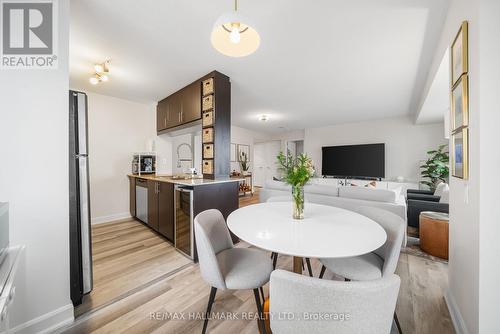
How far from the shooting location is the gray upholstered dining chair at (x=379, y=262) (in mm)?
1126

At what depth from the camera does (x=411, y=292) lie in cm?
166

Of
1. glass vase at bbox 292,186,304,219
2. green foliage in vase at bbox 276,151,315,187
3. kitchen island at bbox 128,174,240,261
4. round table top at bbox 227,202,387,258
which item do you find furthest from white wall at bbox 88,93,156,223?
glass vase at bbox 292,186,304,219

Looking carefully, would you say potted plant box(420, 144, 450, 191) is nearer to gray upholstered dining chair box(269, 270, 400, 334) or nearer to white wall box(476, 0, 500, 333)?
white wall box(476, 0, 500, 333)

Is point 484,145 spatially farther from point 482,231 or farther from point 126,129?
point 126,129

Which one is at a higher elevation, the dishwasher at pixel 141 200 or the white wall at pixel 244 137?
the white wall at pixel 244 137

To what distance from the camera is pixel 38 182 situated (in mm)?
1204

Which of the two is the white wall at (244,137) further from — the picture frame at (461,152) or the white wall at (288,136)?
the picture frame at (461,152)

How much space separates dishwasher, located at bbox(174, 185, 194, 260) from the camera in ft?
7.07

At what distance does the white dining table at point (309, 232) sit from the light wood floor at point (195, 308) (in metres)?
0.68

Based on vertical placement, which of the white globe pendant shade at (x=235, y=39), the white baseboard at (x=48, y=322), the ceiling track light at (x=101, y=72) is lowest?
the white baseboard at (x=48, y=322)

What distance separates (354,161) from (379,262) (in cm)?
520

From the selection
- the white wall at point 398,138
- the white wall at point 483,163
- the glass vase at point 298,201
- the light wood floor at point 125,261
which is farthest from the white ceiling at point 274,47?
the light wood floor at point 125,261

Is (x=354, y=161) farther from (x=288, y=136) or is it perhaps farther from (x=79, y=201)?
(x=79, y=201)

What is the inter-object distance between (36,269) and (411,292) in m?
2.89
